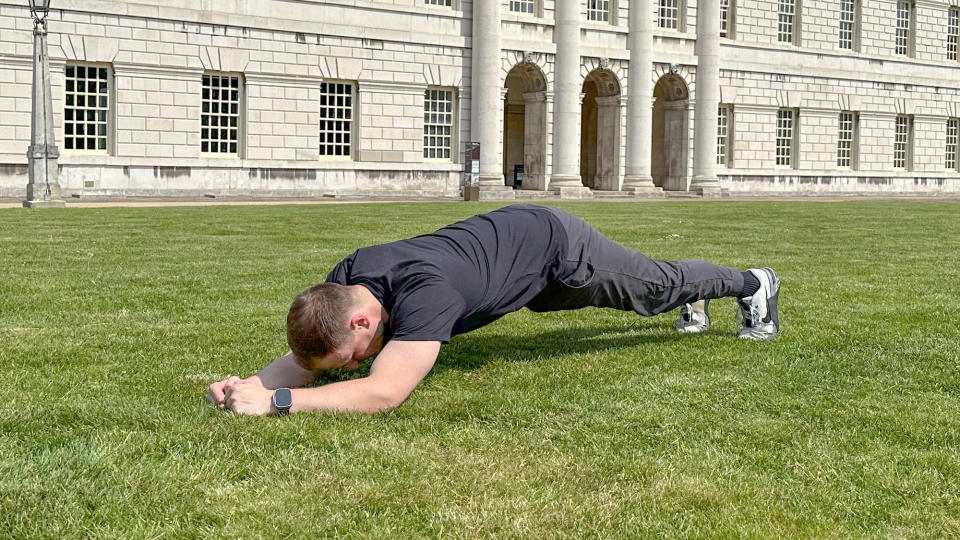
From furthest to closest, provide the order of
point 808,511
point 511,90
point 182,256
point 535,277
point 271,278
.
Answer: point 511,90
point 182,256
point 271,278
point 535,277
point 808,511

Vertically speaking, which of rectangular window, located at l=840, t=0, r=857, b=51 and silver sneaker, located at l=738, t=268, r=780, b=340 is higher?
rectangular window, located at l=840, t=0, r=857, b=51

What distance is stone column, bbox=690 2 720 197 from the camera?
38.8 meters

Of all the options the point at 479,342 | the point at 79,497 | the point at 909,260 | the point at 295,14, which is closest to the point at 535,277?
the point at 479,342

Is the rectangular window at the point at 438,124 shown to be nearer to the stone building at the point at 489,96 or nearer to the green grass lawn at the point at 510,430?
the stone building at the point at 489,96

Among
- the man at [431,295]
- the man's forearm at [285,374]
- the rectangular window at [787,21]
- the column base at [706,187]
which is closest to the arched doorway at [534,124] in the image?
A: the column base at [706,187]

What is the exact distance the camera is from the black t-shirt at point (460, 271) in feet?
14.6

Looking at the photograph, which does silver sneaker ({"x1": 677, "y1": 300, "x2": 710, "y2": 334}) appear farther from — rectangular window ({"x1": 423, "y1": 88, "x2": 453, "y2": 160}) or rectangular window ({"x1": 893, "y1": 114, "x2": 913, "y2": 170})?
rectangular window ({"x1": 893, "y1": 114, "x2": 913, "y2": 170})

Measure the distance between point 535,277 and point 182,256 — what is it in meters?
7.25

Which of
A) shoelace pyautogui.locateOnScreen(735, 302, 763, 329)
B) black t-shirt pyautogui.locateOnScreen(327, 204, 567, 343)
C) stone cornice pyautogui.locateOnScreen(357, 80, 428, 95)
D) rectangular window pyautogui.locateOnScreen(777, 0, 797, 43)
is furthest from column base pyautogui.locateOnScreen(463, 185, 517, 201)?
black t-shirt pyautogui.locateOnScreen(327, 204, 567, 343)

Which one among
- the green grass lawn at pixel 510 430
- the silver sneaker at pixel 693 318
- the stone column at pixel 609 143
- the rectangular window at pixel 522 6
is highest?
the rectangular window at pixel 522 6

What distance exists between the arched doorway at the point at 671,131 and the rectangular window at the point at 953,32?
15591mm

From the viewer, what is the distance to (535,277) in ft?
16.8

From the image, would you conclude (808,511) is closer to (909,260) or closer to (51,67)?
(909,260)

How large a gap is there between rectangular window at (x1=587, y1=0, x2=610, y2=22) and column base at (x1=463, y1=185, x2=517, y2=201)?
7638mm
